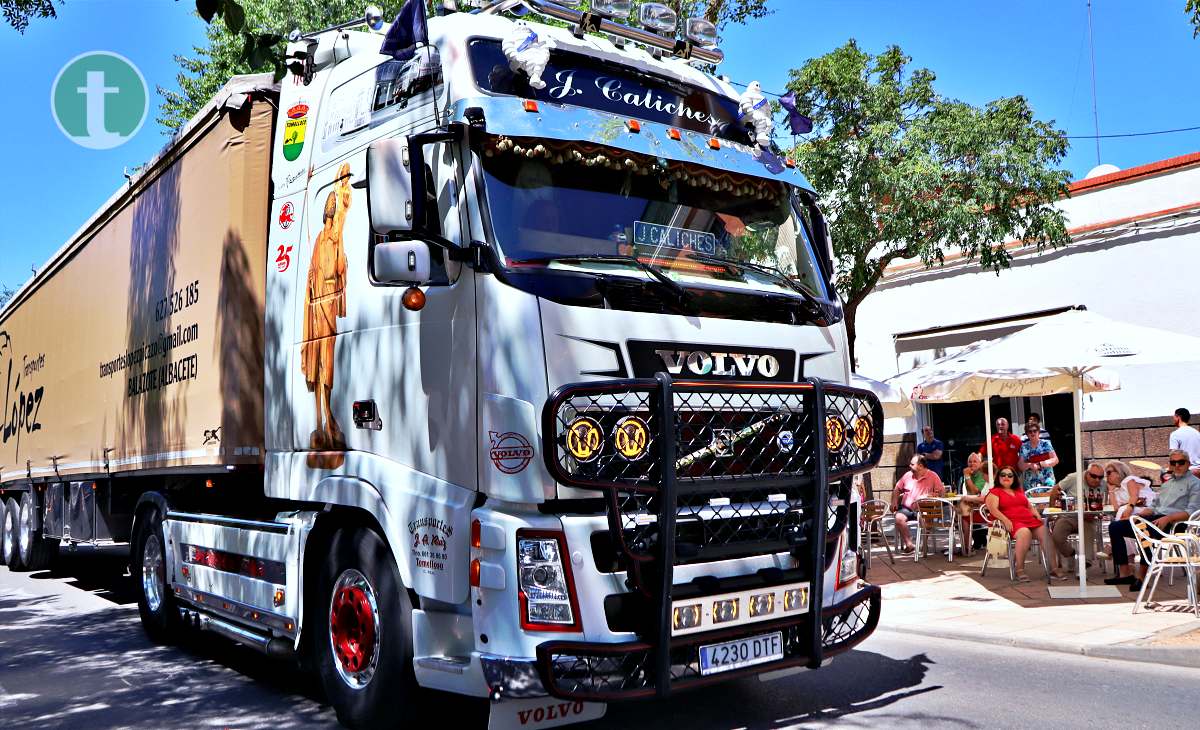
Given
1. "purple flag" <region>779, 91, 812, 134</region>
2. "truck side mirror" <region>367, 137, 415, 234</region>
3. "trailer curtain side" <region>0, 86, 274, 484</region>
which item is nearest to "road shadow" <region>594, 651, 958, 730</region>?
"truck side mirror" <region>367, 137, 415, 234</region>

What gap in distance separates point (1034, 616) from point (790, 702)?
368 centimetres

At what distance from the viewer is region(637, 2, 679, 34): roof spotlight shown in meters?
6.25

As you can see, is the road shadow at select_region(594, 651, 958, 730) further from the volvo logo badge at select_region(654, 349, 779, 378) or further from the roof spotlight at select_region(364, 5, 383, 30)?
the roof spotlight at select_region(364, 5, 383, 30)

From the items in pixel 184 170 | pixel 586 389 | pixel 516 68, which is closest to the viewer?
pixel 586 389

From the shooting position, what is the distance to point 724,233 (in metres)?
5.58

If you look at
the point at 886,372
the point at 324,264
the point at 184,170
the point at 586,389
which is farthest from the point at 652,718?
the point at 886,372

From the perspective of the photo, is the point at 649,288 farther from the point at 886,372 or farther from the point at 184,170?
the point at 886,372

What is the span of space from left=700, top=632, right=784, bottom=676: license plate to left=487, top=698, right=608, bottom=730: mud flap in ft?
1.70

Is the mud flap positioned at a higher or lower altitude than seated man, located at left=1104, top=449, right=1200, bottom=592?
lower

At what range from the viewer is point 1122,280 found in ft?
53.5

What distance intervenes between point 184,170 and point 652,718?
17.0ft

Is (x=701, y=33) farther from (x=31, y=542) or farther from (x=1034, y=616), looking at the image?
(x=31, y=542)

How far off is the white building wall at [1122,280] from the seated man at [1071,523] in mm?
4611

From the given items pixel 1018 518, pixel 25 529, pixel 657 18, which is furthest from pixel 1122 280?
pixel 25 529
